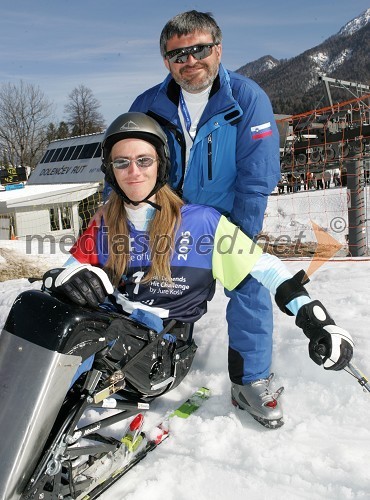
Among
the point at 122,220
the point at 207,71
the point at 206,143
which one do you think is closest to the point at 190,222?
the point at 122,220

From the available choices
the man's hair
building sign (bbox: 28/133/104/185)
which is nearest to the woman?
the man's hair

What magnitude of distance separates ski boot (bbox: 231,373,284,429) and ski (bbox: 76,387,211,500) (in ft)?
1.00

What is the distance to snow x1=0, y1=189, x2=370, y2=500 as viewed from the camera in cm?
231

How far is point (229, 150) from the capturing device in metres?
2.94

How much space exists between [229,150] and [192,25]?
2.62 feet

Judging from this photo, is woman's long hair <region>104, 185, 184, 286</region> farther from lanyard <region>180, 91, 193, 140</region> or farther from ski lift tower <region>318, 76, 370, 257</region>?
ski lift tower <region>318, 76, 370, 257</region>

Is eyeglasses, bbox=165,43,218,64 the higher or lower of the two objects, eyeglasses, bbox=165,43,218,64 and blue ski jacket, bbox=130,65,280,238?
the higher

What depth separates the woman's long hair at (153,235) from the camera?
2.58 meters

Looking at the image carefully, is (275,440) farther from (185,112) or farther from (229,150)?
(185,112)

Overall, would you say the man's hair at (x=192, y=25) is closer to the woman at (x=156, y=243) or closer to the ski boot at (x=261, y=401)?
the woman at (x=156, y=243)

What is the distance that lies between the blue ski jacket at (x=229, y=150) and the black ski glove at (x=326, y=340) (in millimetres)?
941

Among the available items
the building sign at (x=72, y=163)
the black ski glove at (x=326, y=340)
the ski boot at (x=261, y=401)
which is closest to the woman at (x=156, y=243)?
the black ski glove at (x=326, y=340)

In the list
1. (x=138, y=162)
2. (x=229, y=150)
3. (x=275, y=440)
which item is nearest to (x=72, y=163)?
(x=229, y=150)

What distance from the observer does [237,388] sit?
9.96ft
